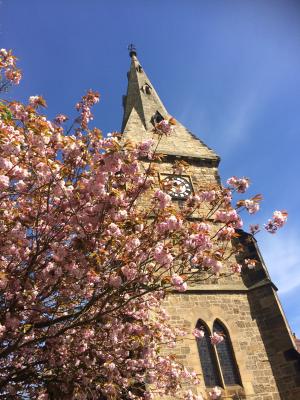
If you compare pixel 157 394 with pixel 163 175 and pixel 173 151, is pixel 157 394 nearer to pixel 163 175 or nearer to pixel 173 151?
pixel 163 175

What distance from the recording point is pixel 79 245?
5.19 m

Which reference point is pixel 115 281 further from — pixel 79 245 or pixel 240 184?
pixel 240 184

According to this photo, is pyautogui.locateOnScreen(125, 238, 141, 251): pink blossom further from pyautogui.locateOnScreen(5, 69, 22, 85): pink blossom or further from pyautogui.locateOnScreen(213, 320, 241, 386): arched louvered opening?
pyautogui.locateOnScreen(213, 320, 241, 386): arched louvered opening

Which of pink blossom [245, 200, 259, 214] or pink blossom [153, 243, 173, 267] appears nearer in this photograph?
pink blossom [153, 243, 173, 267]

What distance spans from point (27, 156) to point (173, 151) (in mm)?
11460

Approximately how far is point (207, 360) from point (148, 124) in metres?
13.1

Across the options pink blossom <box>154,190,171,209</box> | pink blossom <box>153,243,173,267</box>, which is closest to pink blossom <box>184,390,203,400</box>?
pink blossom <box>153,243,173,267</box>

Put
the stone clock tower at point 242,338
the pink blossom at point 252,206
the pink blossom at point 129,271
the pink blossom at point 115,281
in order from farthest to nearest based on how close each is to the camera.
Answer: the stone clock tower at point 242,338, the pink blossom at point 252,206, the pink blossom at point 129,271, the pink blossom at point 115,281

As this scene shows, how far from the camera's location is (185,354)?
32.9ft

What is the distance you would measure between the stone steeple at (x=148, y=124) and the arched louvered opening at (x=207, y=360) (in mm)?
7889

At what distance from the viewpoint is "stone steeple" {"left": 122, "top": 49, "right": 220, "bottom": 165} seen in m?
16.6

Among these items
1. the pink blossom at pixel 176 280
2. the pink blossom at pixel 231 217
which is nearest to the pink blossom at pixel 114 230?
the pink blossom at pixel 176 280

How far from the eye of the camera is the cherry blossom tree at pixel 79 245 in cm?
525

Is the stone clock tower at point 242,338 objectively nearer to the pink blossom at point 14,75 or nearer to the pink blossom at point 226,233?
the pink blossom at point 226,233
